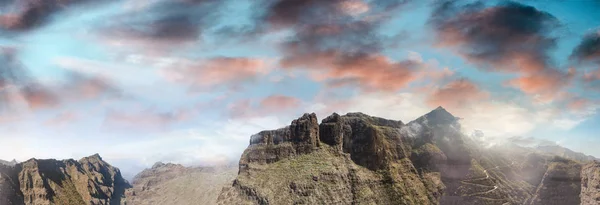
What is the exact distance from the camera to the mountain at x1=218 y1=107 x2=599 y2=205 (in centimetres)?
16350

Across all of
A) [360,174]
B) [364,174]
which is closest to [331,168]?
[360,174]

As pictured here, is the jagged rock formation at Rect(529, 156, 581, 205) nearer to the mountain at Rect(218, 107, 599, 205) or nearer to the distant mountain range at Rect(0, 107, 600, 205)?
the distant mountain range at Rect(0, 107, 600, 205)

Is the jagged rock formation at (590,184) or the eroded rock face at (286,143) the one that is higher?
the eroded rock face at (286,143)

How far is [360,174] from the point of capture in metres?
175

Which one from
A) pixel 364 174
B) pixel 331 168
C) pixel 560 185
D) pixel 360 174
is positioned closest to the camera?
pixel 331 168

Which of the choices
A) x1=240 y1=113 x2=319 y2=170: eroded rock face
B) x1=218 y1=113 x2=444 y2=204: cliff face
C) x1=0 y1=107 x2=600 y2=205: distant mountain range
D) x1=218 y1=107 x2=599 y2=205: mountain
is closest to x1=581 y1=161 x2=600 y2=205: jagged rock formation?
x1=0 y1=107 x2=600 y2=205: distant mountain range

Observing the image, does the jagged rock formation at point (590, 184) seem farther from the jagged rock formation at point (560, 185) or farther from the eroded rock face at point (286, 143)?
the eroded rock face at point (286, 143)

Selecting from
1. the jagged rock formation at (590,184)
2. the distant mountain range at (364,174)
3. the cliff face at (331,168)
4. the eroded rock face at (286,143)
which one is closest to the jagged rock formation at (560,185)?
the distant mountain range at (364,174)

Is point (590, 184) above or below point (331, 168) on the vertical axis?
below

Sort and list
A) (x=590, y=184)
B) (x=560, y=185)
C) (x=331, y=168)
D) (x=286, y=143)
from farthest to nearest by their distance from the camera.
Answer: (x=286, y=143), (x=560, y=185), (x=331, y=168), (x=590, y=184)

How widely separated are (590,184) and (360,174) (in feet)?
325

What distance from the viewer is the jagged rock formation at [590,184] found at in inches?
6191

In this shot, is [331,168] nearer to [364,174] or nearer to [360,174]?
[360,174]

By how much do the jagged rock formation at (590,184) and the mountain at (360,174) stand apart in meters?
0.95
